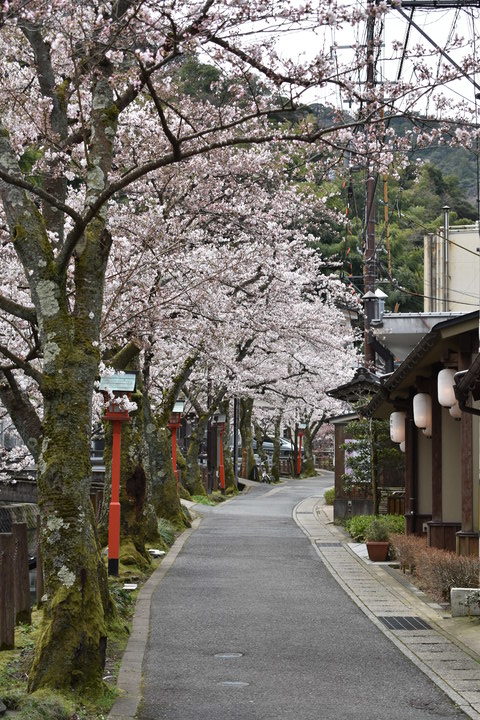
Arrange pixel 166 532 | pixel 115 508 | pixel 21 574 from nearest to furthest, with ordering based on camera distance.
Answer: pixel 21 574 < pixel 115 508 < pixel 166 532

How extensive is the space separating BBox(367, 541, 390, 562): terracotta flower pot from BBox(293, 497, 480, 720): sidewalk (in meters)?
0.26

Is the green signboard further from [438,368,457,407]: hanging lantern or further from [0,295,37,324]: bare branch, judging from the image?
[0,295,37,324]: bare branch

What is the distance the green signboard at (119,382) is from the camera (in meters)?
14.7

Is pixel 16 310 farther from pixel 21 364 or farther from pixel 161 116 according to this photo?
pixel 161 116

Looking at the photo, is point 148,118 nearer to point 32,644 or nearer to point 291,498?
point 32,644

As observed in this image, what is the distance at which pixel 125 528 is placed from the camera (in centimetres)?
1886

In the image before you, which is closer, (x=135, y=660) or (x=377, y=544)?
(x=135, y=660)

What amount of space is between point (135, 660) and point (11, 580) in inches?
64.8

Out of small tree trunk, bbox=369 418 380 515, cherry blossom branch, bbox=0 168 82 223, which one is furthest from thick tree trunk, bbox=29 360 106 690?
small tree trunk, bbox=369 418 380 515

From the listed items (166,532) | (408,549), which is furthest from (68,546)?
(166,532)

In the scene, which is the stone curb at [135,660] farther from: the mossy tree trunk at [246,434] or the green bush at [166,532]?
the mossy tree trunk at [246,434]

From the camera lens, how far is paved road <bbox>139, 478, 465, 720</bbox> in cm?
838

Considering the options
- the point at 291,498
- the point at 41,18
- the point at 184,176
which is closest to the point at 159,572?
the point at 184,176

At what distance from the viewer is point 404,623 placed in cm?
1274
